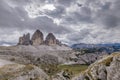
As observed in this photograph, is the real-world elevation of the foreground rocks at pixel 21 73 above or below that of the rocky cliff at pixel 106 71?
below

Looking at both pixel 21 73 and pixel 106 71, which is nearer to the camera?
pixel 106 71

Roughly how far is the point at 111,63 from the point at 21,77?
2679cm

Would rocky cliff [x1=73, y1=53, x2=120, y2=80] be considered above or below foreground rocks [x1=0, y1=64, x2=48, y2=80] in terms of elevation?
above

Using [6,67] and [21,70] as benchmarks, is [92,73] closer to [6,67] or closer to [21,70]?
[21,70]

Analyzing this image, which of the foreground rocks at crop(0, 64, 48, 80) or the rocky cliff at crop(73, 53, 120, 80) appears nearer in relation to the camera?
the rocky cliff at crop(73, 53, 120, 80)

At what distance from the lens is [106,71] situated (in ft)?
93.4

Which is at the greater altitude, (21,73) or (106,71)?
(106,71)

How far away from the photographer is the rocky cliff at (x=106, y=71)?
87.2 ft

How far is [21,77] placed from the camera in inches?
1945

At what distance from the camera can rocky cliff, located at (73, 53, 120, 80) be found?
26.6m

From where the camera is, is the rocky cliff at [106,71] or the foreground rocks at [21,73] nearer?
the rocky cliff at [106,71]

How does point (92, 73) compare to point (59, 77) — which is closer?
point (92, 73)

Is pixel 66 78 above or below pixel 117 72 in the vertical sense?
below

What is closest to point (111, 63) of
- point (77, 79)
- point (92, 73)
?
point (92, 73)
